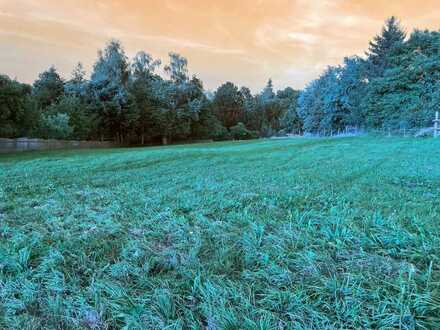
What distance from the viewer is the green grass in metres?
1.38

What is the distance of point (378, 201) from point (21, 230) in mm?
3456

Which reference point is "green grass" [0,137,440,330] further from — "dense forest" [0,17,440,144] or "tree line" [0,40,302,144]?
"dense forest" [0,17,440,144]

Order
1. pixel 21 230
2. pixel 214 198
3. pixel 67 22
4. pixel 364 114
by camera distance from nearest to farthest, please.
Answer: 1. pixel 21 230
2. pixel 214 198
3. pixel 67 22
4. pixel 364 114

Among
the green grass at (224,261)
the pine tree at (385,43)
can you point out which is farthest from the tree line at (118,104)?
the pine tree at (385,43)

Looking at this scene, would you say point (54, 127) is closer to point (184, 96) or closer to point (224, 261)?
point (184, 96)

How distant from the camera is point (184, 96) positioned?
32.0m

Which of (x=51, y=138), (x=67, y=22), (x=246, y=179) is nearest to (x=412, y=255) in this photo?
(x=246, y=179)

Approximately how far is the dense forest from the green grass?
15126 mm

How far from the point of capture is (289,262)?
74.7 inches

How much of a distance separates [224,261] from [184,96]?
102ft

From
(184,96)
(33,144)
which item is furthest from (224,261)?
(184,96)

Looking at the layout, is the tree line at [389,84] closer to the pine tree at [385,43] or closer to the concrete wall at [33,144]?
the pine tree at [385,43]

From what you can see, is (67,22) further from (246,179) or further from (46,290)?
(46,290)

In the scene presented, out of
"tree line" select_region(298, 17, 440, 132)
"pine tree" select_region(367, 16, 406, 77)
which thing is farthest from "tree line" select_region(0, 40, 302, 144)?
"pine tree" select_region(367, 16, 406, 77)
